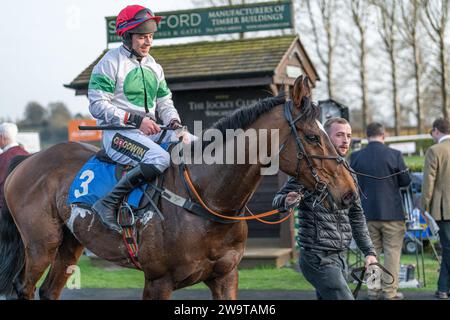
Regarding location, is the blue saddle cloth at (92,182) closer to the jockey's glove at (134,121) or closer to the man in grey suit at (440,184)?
the jockey's glove at (134,121)

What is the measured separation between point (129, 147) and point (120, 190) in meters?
0.39

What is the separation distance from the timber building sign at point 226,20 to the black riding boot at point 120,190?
6.38 metres

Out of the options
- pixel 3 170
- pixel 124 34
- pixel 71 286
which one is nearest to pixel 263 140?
pixel 124 34

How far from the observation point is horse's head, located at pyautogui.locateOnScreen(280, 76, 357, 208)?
4225mm

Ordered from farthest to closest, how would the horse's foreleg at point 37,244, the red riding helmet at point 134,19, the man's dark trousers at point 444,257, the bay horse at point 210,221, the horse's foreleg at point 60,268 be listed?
the man's dark trousers at point 444,257
the horse's foreleg at point 60,268
the horse's foreleg at point 37,244
the red riding helmet at point 134,19
the bay horse at point 210,221

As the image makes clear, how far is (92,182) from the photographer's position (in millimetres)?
5293

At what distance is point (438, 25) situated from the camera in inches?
1288

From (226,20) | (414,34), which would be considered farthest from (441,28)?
(226,20)

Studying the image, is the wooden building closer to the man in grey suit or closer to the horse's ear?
the man in grey suit

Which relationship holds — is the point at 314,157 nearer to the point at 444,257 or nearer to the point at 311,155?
the point at 311,155

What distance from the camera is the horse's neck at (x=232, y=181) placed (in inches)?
180

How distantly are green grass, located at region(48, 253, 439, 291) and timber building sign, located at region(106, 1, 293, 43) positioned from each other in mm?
3997

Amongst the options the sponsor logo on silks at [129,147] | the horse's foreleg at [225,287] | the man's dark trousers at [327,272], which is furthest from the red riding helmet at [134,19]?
the man's dark trousers at [327,272]
